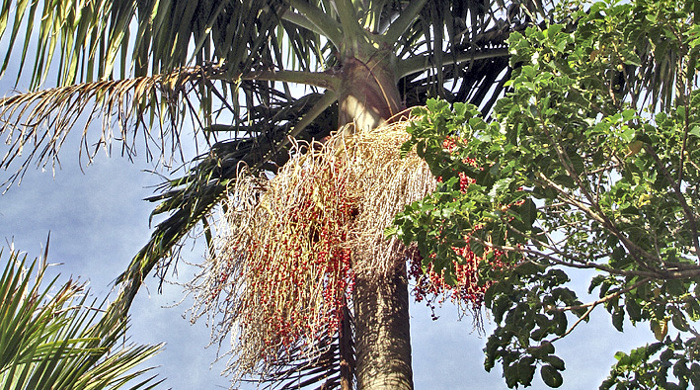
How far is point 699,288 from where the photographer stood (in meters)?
2.86

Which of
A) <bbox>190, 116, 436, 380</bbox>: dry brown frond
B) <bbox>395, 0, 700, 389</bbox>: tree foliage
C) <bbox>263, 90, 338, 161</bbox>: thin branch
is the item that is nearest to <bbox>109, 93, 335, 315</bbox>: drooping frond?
<bbox>263, 90, 338, 161</bbox>: thin branch

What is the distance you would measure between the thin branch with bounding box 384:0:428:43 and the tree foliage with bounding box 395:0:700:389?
1524 mm

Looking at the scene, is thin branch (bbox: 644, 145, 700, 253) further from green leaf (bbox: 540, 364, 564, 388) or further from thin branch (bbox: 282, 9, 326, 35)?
thin branch (bbox: 282, 9, 326, 35)

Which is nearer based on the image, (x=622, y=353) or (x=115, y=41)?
(x=622, y=353)

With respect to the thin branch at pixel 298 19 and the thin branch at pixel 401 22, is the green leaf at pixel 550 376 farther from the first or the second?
the thin branch at pixel 298 19

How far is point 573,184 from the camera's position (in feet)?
9.05

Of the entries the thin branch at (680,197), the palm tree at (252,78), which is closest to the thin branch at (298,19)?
the palm tree at (252,78)

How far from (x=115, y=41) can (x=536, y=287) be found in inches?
103

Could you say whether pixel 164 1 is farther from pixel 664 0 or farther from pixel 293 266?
pixel 664 0

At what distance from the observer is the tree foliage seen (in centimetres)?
268

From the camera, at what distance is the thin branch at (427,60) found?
4602 millimetres

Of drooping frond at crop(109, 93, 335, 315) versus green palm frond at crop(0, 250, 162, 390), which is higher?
drooping frond at crop(109, 93, 335, 315)

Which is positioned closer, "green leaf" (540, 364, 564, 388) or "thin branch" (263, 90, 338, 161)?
"green leaf" (540, 364, 564, 388)

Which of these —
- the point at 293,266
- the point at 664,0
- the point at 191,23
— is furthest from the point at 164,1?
the point at 664,0
